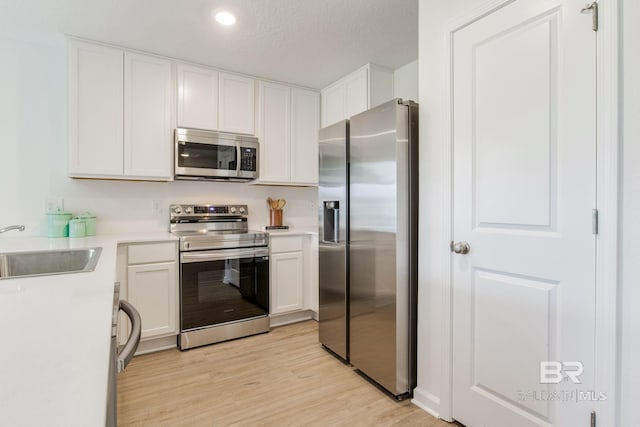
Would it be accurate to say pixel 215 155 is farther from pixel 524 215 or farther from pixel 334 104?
pixel 524 215

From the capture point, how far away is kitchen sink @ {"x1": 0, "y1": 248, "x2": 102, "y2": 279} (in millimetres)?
1668

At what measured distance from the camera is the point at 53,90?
272 cm

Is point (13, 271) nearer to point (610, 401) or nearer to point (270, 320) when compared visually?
point (270, 320)

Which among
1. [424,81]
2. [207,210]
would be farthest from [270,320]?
[424,81]

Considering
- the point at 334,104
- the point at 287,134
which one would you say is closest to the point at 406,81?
the point at 334,104

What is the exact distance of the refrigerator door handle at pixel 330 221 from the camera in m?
2.47

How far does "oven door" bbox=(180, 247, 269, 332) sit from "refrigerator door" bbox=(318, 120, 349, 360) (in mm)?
634

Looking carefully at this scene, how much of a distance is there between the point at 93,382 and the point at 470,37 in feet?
6.40

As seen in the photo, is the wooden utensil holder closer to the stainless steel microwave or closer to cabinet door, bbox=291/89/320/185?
cabinet door, bbox=291/89/320/185

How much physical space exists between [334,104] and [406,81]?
76 cm

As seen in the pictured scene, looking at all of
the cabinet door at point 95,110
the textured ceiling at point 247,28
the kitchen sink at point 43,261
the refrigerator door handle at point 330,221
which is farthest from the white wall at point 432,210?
the cabinet door at point 95,110

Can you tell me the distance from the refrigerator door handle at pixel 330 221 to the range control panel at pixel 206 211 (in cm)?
117

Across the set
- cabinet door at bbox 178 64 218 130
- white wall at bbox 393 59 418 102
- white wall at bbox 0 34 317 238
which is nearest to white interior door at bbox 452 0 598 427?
white wall at bbox 393 59 418 102

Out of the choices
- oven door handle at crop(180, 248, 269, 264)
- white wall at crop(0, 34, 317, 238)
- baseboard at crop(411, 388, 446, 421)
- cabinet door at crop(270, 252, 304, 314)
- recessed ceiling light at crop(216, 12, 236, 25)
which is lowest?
baseboard at crop(411, 388, 446, 421)
